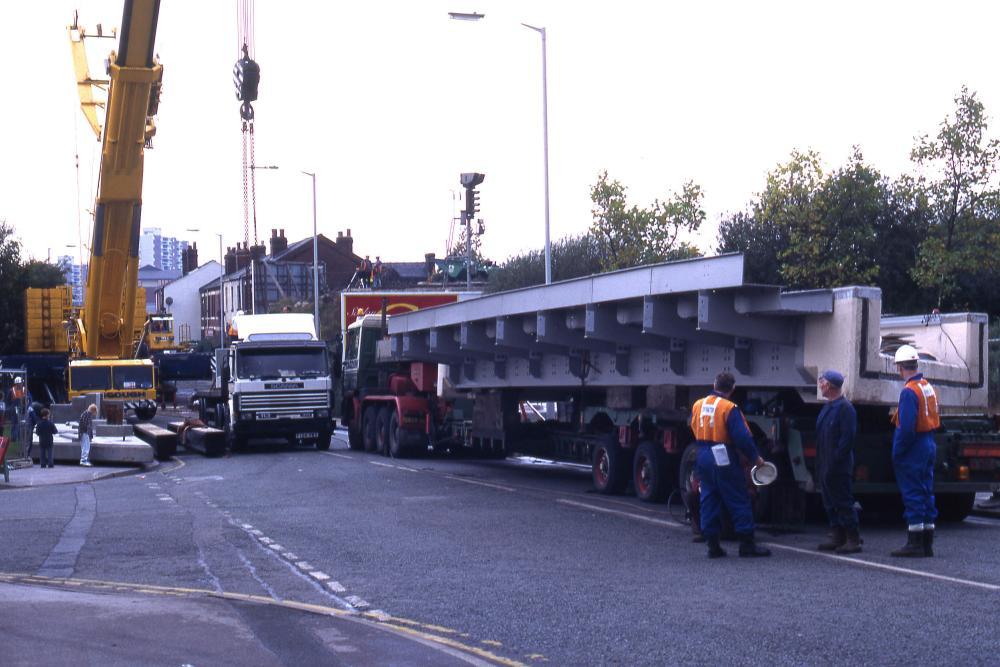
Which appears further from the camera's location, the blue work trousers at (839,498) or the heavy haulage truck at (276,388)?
the heavy haulage truck at (276,388)

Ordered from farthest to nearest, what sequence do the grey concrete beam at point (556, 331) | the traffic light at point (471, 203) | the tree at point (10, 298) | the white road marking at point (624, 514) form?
the tree at point (10, 298)
the traffic light at point (471, 203)
the grey concrete beam at point (556, 331)
the white road marking at point (624, 514)

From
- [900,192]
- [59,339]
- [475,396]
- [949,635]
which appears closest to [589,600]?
[949,635]

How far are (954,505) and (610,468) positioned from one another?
15.4ft

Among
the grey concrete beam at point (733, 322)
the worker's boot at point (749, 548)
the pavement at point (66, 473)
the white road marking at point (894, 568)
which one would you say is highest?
the grey concrete beam at point (733, 322)

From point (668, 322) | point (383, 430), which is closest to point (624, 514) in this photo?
point (668, 322)

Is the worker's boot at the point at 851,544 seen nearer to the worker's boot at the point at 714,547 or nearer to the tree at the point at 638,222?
the worker's boot at the point at 714,547

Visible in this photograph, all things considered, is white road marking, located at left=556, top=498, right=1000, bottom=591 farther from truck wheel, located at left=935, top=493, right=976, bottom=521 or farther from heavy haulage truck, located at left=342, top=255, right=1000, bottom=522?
truck wheel, located at left=935, top=493, right=976, bottom=521

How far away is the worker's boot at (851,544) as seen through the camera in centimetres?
1107

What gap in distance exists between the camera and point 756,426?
13.4 m

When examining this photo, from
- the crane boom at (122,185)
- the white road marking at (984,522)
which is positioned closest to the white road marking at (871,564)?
the white road marking at (984,522)

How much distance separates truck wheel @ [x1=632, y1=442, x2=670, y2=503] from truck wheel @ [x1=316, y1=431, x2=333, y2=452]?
13.9 meters

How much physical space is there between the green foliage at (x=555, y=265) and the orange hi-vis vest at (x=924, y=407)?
3234cm

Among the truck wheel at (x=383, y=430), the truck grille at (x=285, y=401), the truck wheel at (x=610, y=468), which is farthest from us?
the truck grille at (x=285, y=401)

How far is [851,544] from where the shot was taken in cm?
1109
